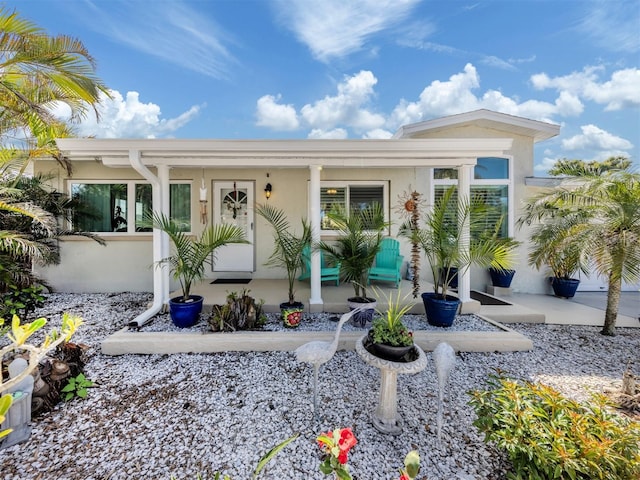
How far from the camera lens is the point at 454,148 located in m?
4.29

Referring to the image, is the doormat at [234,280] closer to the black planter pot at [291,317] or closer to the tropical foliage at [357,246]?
the black planter pot at [291,317]

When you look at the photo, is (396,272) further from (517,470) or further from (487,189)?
(517,470)

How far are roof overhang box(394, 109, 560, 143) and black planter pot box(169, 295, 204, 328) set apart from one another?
5.82m

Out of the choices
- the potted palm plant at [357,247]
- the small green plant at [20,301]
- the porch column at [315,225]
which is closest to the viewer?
the potted palm plant at [357,247]

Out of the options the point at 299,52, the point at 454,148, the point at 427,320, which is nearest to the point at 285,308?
the point at 427,320

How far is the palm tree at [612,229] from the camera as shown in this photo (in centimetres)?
374

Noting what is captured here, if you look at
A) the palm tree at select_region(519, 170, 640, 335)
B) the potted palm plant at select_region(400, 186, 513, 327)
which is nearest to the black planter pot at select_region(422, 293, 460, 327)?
the potted palm plant at select_region(400, 186, 513, 327)

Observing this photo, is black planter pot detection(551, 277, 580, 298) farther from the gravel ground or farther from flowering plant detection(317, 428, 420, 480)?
flowering plant detection(317, 428, 420, 480)

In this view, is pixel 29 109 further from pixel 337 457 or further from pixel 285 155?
pixel 337 457

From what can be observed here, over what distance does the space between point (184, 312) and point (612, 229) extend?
6071 millimetres

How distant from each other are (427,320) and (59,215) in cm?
754

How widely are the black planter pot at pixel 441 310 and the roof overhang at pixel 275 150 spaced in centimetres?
225

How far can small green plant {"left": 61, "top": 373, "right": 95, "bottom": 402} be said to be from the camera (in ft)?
8.80

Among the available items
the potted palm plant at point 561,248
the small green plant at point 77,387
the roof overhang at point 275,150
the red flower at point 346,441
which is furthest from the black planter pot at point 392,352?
the potted palm plant at point 561,248
